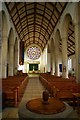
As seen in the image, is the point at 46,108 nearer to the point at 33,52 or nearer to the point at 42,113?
the point at 42,113

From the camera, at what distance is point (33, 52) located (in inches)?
1359

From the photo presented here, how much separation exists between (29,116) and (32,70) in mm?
32177

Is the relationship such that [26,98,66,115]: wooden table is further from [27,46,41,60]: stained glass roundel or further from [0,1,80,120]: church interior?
[27,46,41,60]: stained glass roundel

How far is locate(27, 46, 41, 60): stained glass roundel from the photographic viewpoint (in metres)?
34.1

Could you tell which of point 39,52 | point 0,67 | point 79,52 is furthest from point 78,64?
point 39,52

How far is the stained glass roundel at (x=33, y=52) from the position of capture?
34.1 m

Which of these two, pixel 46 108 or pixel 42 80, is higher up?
pixel 46 108

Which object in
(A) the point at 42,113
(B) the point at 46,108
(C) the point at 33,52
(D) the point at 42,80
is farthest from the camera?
(C) the point at 33,52

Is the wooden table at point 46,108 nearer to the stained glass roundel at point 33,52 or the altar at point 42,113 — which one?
the altar at point 42,113

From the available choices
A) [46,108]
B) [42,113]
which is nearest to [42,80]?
[46,108]

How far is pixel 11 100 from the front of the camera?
590 cm

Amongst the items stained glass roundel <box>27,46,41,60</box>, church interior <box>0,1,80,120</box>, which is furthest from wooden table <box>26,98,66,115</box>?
stained glass roundel <box>27,46,41,60</box>

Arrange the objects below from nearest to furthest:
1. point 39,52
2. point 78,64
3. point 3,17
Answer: point 78,64 < point 3,17 < point 39,52

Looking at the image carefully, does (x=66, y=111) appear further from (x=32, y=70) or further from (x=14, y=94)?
(x=32, y=70)
